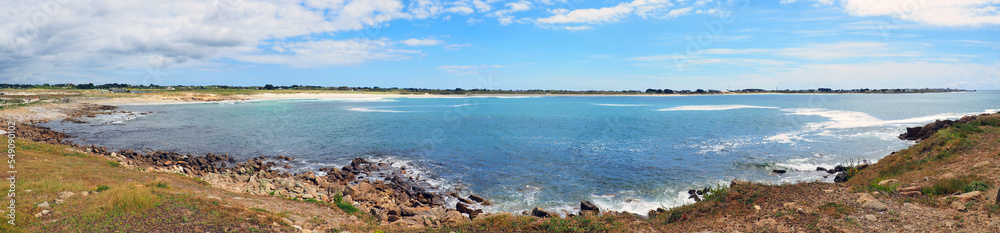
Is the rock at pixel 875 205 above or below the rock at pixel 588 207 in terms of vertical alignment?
above

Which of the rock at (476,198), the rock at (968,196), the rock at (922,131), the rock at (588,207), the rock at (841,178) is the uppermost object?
Answer: the rock at (968,196)

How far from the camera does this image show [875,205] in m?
10.6

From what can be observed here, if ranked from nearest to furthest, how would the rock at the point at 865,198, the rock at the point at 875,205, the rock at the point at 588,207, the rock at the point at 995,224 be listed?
the rock at the point at 995,224 → the rock at the point at 875,205 → the rock at the point at 865,198 → the rock at the point at 588,207

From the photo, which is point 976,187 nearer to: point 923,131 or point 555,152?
point 555,152

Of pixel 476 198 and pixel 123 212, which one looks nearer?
pixel 123 212

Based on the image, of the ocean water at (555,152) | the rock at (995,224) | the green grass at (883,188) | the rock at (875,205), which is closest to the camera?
the rock at (995,224)

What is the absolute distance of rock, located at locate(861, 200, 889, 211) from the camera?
10.4m

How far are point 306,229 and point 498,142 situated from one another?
24.6 metres

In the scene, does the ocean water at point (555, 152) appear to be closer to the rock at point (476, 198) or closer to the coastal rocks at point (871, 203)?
the rock at point (476, 198)

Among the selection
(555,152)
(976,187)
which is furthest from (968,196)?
A: (555,152)

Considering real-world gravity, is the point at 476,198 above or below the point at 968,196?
below

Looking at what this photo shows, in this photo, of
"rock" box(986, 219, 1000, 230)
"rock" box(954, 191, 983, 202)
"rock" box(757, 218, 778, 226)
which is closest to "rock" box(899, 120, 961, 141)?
"rock" box(954, 191, 983, 202)

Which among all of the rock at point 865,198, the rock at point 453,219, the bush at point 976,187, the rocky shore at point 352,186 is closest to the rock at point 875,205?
the rock at point 865,198

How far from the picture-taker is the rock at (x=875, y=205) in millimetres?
10449
